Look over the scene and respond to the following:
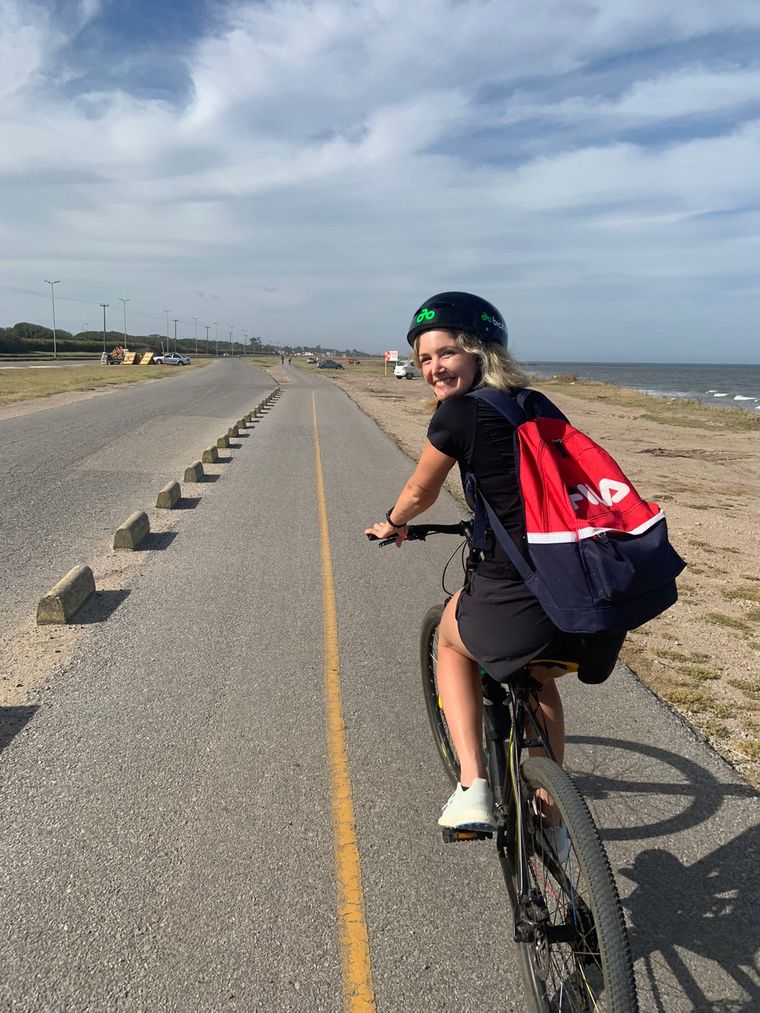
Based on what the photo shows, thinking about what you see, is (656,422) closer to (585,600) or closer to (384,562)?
(384,562)

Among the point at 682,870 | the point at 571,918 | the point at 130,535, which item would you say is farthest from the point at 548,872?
the point at 130,535

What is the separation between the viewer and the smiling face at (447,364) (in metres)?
2.67

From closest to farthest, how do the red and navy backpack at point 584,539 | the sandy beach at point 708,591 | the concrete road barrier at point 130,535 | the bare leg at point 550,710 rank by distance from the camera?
the red and navy backpack at point 584,539 < the bare leg at point 550,710 < the sandy beach at point 708,591 < the concrete road barrier at point 130,535

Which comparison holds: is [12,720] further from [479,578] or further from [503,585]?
[503,585]

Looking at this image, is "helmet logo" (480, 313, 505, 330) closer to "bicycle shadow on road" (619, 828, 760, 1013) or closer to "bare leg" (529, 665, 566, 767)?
"bare leg" (529, 665, 566, 767)

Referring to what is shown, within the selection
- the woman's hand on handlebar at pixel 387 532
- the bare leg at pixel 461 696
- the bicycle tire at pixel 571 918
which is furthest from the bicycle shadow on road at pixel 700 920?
the woman's hand on handlebar at pixel 387 532

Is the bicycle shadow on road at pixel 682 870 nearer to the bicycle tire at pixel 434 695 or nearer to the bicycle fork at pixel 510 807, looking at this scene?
the bicycle fork at pixel 510 807

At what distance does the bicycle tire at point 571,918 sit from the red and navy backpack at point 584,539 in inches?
21.7

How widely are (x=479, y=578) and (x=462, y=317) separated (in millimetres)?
951

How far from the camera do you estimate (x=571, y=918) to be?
2.11 meters

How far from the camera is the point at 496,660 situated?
8.00 feet

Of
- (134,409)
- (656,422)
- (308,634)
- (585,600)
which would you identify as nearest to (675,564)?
(585,600)

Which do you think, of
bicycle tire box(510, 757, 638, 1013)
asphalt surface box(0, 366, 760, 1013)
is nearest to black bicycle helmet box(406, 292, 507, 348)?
bicycle tire box(510, 757, 638, 1013)

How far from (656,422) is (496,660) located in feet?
101
